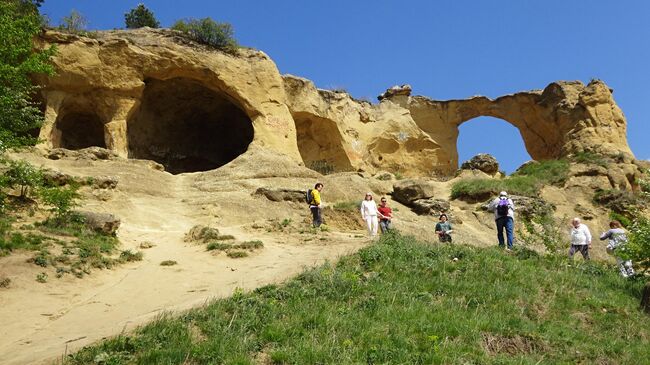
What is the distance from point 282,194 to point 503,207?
8121mm

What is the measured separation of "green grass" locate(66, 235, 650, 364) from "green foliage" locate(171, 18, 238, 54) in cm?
1883

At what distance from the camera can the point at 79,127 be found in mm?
27891

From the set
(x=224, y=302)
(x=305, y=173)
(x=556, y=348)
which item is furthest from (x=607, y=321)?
(x=305, y=173)

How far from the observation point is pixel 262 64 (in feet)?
93.8

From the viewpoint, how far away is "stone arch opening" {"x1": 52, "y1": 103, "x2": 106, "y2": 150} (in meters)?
25.9

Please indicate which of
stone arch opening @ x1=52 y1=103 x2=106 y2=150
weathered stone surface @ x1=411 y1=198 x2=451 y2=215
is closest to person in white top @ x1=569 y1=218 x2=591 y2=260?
weathered stone surface @ x1=411 y1=198 x2=451 y2=215

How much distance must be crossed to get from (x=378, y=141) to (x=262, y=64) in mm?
9073

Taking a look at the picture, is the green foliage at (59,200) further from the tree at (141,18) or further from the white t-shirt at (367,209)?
the tree at (141,18)

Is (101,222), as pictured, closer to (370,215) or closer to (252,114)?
(370,215)

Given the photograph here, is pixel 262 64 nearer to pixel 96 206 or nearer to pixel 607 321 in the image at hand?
pixel 96 206

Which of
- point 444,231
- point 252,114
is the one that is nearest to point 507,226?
point 444,231

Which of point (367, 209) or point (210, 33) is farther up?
point (210, 33)

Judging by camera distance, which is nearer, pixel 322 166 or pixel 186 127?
pixel 186 127

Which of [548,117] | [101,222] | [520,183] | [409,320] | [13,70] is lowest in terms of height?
[409,320]
